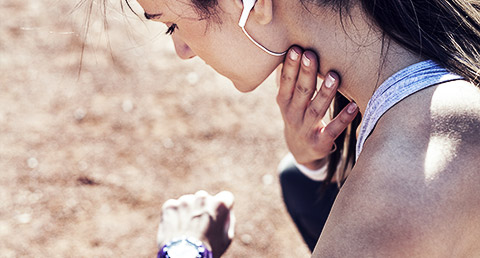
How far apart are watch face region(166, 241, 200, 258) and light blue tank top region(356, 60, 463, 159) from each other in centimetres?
93

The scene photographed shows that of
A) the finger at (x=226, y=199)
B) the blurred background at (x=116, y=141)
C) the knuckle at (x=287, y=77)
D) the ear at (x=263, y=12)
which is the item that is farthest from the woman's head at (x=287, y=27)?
the blurred background at (x=116, y=141)

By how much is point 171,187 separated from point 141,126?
56cm

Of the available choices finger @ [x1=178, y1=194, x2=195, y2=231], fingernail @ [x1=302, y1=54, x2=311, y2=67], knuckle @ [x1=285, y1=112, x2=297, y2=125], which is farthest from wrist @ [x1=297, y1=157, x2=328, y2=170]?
fingernail @ [x1=302, y1=54, x2=311, y2=67]

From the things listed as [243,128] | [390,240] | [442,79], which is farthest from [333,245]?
[243,128]

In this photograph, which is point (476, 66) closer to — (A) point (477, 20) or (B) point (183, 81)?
(A) point (477, 20)

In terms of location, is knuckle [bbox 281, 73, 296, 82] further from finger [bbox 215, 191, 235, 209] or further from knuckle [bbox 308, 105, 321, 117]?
finger [bbox 215, 191, 235, 209]

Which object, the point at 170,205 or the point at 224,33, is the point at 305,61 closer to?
the point at 224,33

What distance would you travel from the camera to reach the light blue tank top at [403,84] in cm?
161

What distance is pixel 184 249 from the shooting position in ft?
7.55

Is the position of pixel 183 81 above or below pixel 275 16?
below

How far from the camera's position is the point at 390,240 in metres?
1.42

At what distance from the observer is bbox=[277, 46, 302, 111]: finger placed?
1971 millimetres

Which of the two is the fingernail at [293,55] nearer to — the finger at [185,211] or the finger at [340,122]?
the finger at [340,122]

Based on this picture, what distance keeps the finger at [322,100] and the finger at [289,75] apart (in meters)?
0.11
